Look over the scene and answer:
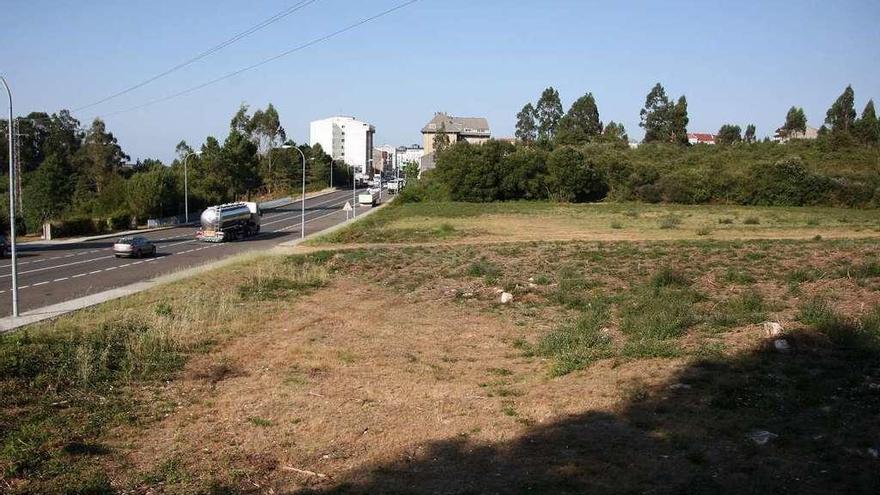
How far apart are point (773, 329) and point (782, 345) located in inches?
37.9

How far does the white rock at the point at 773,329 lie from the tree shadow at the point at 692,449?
2213mm

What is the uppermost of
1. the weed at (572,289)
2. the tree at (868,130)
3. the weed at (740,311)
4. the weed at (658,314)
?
the tree at (868,130)

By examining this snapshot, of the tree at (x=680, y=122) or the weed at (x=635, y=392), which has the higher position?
the tree at (x=680, y=122)

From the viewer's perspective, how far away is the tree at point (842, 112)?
109m

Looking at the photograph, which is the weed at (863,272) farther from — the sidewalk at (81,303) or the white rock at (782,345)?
the sidewalk at (81,303)

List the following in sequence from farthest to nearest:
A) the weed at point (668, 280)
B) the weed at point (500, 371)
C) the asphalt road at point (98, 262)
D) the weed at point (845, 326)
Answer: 1. the asphalt road at point (98, 262)
2. the weed at point (668, 280)
3. the weed at point (500, 371)
4. the weed at point (845, 326)

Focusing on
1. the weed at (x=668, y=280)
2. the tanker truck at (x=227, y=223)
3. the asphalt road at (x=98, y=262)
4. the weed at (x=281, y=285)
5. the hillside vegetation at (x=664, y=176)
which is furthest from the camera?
the hillside vegetation at (x=664, y=176)

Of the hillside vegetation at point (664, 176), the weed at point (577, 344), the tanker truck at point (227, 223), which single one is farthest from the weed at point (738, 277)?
the hillside vegetation at point (664, 176)

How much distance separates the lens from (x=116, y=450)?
988 cm

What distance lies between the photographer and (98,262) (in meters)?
40.5

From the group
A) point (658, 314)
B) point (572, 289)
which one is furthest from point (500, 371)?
point (572, 289)

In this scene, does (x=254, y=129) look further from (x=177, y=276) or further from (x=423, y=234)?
(x=177, y=276)

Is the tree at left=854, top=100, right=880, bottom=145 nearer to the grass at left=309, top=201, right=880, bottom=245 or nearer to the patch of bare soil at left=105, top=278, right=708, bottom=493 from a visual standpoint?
the grass at left=309, top=201, right=880, bottom=245

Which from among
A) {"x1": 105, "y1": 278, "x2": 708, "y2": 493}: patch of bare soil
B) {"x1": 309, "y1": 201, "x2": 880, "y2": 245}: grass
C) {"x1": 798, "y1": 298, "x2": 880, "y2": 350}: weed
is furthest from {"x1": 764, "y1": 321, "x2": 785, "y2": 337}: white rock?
{"x1": 309, "y1": 201, "x2": 880, "y2": 245}: grass
